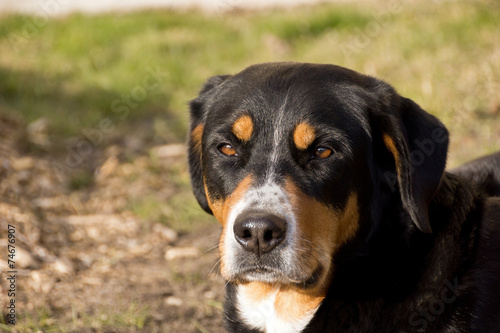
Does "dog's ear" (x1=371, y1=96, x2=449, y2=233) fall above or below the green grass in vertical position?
above

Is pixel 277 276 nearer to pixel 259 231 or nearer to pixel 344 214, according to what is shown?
pixel 259 231

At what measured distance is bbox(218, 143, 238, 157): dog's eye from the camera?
10.7ft

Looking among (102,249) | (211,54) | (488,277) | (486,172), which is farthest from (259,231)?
(211,54)

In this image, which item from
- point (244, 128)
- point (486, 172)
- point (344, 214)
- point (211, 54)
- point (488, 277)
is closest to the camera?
point (488, 277)

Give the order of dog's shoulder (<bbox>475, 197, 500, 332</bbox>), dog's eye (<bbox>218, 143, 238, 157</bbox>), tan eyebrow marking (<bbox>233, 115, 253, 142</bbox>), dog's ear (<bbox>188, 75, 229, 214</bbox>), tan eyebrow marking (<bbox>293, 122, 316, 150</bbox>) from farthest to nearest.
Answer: dog's ear (<bbox>188, 75, 229, 214</bbox>), dog's eye (<bbox>218, 143, 238, 157</bbox>), tan eyebrow marking (<bbox>233, 115, 253, 142</bbox>), tan eyebrow marking (<bbox>293, 122, 316, 150</bbox>), dog's shoulder (<bbox>475, 197, 500, 332</bbox>)

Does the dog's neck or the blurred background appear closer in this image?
the dog's neck

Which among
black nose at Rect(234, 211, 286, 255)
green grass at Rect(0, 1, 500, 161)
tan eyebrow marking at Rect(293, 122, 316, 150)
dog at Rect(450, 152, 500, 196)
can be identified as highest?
tan eyebrow marking at Rect(293, 122, 316, 150)

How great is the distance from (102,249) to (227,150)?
2.32 metres

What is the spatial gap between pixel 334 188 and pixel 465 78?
4.31 metres

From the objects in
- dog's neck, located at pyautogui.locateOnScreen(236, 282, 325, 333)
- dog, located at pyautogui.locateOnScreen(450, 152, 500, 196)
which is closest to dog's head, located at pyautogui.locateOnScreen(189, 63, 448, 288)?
dog's neck, located at pyautogui.locateOnScreen(236, 282, 325, 333)

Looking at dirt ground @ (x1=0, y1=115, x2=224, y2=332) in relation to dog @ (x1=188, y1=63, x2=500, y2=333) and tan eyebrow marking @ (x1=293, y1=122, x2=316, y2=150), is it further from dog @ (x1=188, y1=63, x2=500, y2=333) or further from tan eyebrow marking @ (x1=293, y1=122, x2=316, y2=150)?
tan eyebrow marking @ (x1=293, y1=122, x2=316, y2=150)

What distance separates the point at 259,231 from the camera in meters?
2.74

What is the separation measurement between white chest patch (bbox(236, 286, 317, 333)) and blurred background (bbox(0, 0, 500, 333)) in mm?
734


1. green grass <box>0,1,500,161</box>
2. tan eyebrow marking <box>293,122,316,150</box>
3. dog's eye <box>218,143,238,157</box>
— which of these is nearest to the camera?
tan eyebrow marking <box>293,122,316,150</box>
